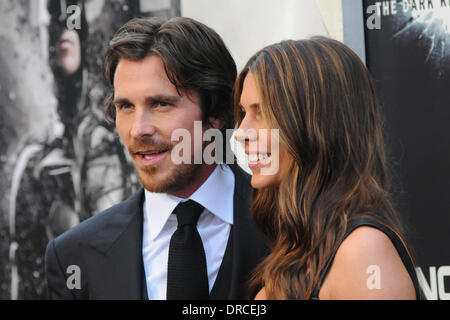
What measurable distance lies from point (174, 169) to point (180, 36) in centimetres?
46

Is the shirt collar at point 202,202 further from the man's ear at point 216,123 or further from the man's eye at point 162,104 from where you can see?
the man's eye at point 162,104

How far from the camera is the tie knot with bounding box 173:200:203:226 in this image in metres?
2.09

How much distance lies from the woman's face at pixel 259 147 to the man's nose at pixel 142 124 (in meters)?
0.36

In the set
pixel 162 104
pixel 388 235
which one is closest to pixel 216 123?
pixel 162 104

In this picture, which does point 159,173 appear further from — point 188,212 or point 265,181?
point 265,181

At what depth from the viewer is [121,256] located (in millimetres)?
2070

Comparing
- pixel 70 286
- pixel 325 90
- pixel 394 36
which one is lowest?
pixel 70 286

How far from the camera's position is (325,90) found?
1.70 m

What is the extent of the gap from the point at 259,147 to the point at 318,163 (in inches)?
7.0

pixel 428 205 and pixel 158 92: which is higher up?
pixel 158 92

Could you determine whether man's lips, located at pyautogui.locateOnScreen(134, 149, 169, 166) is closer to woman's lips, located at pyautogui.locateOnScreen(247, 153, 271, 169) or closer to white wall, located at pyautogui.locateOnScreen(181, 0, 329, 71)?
woman's lips, located at pyautogui.locateOnScreen(247, 153, 271, 169)

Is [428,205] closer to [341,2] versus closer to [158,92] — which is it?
[341,2]

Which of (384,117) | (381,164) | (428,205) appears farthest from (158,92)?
(428,205)

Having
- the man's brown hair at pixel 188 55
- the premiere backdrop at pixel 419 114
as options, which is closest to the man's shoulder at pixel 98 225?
the man's brown hair at pixel 188 55
